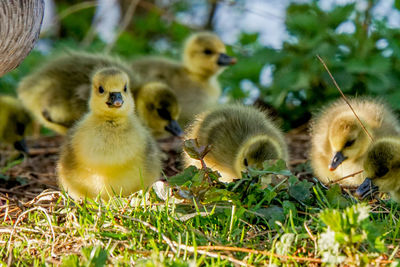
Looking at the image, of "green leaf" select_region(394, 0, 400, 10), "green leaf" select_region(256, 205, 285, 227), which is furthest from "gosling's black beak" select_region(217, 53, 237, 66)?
"green leaf" select_region(256, 205, 285, 227)

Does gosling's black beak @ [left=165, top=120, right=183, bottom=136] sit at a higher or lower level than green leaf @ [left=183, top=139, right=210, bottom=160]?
higher

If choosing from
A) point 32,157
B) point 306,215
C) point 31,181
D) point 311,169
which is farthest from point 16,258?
point 32,157

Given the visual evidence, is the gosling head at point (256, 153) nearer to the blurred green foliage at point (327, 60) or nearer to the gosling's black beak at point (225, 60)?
the blurred green foliage at point (327, 60)

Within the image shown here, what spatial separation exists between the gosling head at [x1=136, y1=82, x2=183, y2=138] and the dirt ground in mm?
248

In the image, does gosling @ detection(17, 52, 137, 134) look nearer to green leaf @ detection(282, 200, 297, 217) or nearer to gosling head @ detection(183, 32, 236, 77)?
gosling head @ detection(183, 32, 236, 77)

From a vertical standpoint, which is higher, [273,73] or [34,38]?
[273,73]

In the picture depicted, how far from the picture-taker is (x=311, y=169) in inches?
162

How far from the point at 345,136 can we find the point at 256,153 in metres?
0.63

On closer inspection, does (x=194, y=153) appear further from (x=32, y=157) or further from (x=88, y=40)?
(x=88, y=40)

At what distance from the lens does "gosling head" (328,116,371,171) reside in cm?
357

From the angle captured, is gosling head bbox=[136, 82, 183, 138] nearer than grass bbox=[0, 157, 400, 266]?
No

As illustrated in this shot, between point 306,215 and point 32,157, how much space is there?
2972mm

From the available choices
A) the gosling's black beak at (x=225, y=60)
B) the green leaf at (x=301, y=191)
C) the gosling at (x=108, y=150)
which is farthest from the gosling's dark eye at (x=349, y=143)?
the gosling's black beak at (x=225, y=60)

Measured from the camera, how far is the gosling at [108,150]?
323 centimetres
